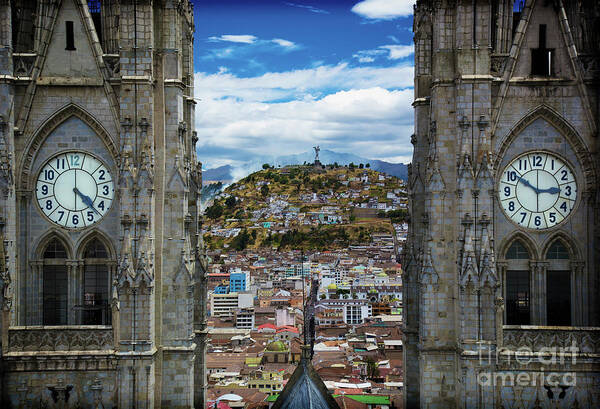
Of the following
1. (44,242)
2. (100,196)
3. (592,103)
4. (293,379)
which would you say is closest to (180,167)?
(100,196)

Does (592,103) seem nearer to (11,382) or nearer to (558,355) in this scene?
(558,355)

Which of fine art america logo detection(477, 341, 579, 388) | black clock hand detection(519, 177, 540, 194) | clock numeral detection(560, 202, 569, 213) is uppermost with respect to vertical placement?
black clock hand detection(519, 177, 540, 194)

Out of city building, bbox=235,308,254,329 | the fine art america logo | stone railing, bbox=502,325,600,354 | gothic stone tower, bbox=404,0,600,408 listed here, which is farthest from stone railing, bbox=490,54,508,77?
city building, bbox=235,308,254,329

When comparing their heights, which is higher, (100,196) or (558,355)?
(100,196)

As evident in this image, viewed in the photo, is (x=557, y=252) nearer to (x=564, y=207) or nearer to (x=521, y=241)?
(x=521, y=241)

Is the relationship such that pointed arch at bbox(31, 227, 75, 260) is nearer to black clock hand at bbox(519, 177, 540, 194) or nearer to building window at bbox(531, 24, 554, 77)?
black clock hand at bbox(519, 177, 540, 194)

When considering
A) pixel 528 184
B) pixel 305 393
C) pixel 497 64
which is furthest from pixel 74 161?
pixel 528 184

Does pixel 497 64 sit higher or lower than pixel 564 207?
higher
